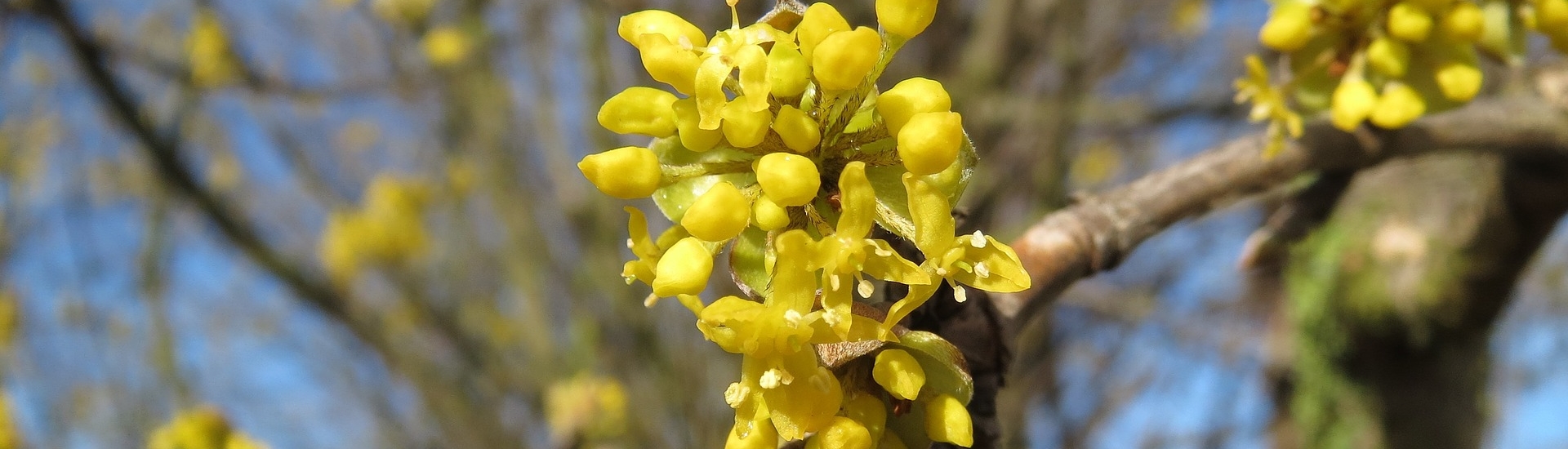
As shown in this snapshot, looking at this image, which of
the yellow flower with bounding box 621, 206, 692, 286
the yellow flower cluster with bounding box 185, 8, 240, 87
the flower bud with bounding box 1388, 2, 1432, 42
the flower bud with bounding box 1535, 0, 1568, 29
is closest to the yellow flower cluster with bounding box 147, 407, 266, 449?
the yellow flower with bounding box 621, 206, 692, 286

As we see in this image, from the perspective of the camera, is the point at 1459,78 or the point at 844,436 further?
the point at 1459,78

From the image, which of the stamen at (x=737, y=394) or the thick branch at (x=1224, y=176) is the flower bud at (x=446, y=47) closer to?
the thick branch at (x=1224, y=176)

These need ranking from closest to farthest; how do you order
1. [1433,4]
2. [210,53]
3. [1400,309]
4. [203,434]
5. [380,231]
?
[1433,4], [203,434], [1400,309], [210,53], [380,231]

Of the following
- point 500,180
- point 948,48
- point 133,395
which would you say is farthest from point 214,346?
point 948,48

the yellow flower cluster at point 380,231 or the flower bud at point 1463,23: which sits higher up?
the yellow flower cluster at point 380,231

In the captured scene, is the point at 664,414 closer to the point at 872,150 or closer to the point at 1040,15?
the point at 1040,15

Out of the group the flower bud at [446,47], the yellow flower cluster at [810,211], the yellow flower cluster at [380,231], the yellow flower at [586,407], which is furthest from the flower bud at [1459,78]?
the yellow flower cluster at [380,231]

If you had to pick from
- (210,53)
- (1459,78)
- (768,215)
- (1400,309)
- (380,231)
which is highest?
(210,53)

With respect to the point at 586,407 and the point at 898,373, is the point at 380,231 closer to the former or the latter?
the point at 586,407

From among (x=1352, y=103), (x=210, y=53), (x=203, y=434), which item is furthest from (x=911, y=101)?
(x=210, y=53)
